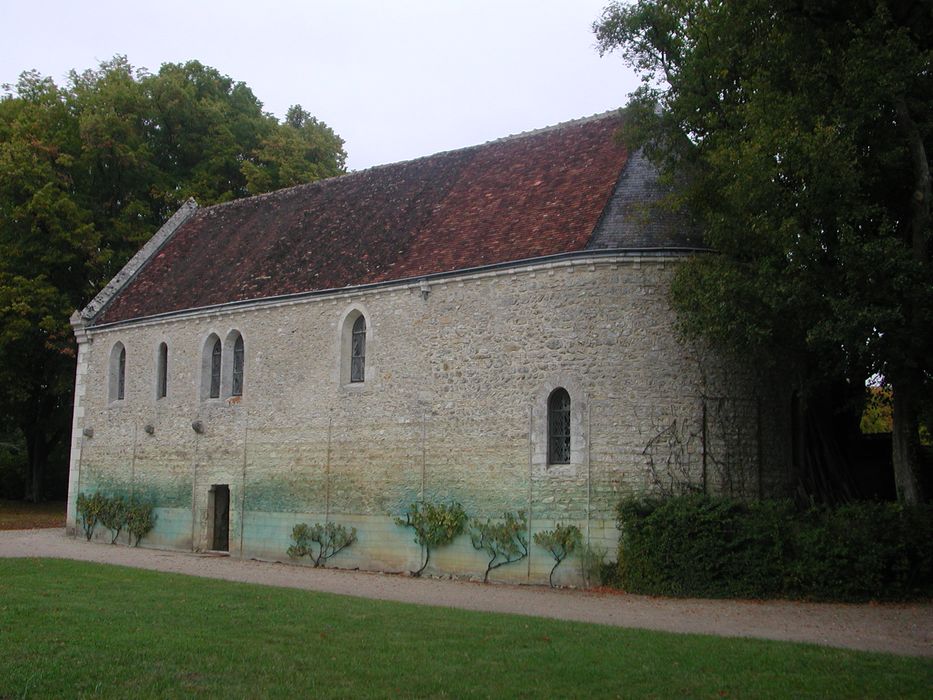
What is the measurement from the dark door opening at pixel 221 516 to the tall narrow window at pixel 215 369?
239 cm

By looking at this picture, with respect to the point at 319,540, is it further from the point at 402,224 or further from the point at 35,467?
the point at 35,467

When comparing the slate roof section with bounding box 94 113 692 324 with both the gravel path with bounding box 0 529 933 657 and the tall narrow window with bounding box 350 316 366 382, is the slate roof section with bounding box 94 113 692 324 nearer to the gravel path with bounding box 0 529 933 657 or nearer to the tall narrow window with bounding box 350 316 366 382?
the tall narrow window with bounding box 350 316 366 382

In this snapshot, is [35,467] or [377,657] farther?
[35,467]

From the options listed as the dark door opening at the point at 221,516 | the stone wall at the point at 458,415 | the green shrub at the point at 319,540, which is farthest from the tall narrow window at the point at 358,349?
the dark door opening at the point at 221,516

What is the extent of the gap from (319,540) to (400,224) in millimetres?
7524

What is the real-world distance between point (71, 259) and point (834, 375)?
26.4m

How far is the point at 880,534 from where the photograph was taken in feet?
51.6

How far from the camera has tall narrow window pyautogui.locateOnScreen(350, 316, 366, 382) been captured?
74.1ft

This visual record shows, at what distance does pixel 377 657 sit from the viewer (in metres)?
10.3

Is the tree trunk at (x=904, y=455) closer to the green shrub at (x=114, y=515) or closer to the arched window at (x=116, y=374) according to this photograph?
the green shrub at (x=114, y=515)

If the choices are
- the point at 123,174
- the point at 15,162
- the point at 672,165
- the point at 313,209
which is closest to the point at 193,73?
the point at 123,174

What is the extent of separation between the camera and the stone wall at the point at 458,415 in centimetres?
1859

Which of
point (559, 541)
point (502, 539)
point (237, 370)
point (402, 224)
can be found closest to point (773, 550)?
point (559, 541)

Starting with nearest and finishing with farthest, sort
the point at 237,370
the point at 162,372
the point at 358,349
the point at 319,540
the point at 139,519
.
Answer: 1. the point at 319,540
2. the point at 358,349
3. the point at 237,370
4. the point at 139,519
5. the point at 162,372
